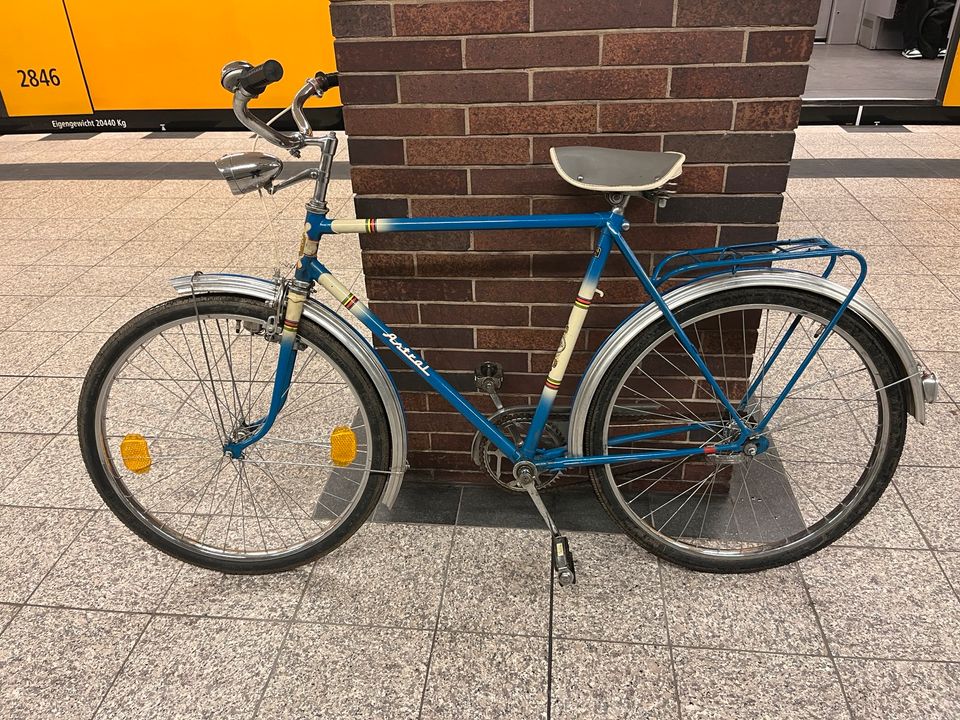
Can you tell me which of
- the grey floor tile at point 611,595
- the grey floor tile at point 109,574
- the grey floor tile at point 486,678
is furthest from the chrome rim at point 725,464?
the grey floor tile at point 109,574

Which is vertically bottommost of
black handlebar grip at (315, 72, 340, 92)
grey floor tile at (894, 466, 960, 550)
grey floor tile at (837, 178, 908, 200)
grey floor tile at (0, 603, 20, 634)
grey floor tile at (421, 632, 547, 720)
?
grey floor tile at (837, 178, 908, 200)

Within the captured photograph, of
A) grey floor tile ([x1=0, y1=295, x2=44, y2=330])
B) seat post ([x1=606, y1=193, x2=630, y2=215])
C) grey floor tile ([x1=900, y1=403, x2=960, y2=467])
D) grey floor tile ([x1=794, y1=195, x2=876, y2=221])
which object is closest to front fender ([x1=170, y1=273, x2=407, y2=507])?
seat post ([x1=606, y1=193, x2=630, y2=215])

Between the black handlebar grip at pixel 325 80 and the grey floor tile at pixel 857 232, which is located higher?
the black handlebar grip at pixel 325 80

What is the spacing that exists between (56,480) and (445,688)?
148cm

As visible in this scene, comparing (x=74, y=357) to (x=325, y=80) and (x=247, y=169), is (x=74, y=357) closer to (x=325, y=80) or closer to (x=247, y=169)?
(x=247, y=169)

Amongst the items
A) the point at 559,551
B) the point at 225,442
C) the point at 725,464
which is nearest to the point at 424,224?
the point at 225,442

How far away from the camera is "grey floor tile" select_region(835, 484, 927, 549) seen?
2.02 m

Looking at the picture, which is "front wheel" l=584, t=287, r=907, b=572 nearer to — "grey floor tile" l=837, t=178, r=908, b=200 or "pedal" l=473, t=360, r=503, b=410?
"pedal" l=473, t=360, r=503, b=410

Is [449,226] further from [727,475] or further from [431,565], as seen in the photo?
[727,475]

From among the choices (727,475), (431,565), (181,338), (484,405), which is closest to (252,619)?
(431,565)

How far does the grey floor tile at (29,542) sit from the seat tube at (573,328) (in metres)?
1.35

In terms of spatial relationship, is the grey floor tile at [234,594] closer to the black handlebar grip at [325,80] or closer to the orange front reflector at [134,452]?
the orange front reflector at [134,452]

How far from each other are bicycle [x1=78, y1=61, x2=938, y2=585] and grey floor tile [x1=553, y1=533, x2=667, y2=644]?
0.09 metres

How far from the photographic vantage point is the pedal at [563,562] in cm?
184
